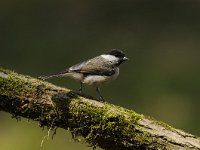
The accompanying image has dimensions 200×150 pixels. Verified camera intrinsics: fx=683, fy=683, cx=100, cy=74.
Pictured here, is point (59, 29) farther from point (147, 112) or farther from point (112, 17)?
point (147, 112)

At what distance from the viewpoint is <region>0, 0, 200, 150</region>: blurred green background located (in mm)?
10125

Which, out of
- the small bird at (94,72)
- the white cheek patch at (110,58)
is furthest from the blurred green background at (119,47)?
the small bird at (94,72)

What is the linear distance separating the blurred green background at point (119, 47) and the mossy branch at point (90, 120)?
4.12 metres

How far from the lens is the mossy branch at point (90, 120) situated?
187 inches

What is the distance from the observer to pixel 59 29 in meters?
13.6

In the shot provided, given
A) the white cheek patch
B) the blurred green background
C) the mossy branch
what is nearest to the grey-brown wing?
the white cheek patch

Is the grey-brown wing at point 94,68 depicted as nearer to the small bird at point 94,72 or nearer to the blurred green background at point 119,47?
the small bird at point 94,72

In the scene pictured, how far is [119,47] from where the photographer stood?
1277 cm

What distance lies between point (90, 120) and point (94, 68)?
1.37m

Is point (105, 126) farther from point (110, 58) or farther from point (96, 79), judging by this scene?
point (110, 58)

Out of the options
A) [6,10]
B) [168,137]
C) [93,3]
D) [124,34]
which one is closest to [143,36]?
[124,34]

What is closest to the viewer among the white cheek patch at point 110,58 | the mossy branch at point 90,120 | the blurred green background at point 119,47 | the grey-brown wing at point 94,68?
the mossy branch at point 90,120

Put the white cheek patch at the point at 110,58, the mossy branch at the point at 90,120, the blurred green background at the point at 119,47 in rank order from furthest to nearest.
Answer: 1. the blurred green background at the point at 119,47
2. the white cheek patch at the point at 110,58
3. the mossy branch at the point at 90,120

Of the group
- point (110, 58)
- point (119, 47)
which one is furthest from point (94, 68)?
point (119, 47)
